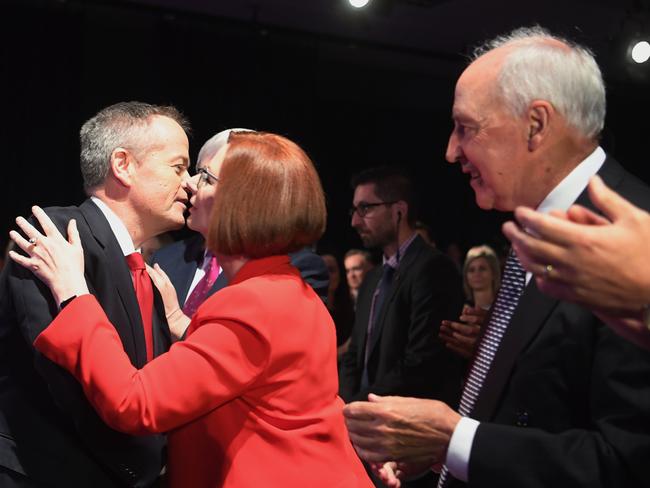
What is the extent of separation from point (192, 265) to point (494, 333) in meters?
1.98

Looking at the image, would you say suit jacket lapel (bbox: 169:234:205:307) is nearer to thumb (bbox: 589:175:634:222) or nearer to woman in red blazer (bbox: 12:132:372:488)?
woman in red blazer (bbox: 12:132:372:488)

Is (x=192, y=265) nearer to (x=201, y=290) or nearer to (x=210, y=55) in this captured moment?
(x=201, y=290)

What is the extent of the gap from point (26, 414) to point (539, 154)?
133 cm

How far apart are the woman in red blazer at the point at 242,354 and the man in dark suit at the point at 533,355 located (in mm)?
264

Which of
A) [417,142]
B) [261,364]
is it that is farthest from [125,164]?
[417,142]

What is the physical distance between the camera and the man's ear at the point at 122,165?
2.38 metres

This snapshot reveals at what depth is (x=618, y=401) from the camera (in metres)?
1.34

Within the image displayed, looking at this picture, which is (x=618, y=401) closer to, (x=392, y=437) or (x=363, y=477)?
(x=392, y=437)

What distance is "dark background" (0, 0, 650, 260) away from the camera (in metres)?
7.09

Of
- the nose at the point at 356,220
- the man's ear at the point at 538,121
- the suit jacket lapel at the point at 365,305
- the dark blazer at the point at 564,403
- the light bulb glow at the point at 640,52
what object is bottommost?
the suit jacket lapel at the point at 365,305

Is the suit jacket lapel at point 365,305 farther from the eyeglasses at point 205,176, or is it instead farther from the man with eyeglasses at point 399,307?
the eyeglasses at point 205,176

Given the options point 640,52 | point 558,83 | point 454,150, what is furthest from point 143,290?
point 640,52

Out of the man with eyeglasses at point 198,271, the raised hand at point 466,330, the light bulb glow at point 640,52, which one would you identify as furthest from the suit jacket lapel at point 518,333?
the light bulb glow at point 640,52

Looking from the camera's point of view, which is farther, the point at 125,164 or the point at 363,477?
the point at 125,164
